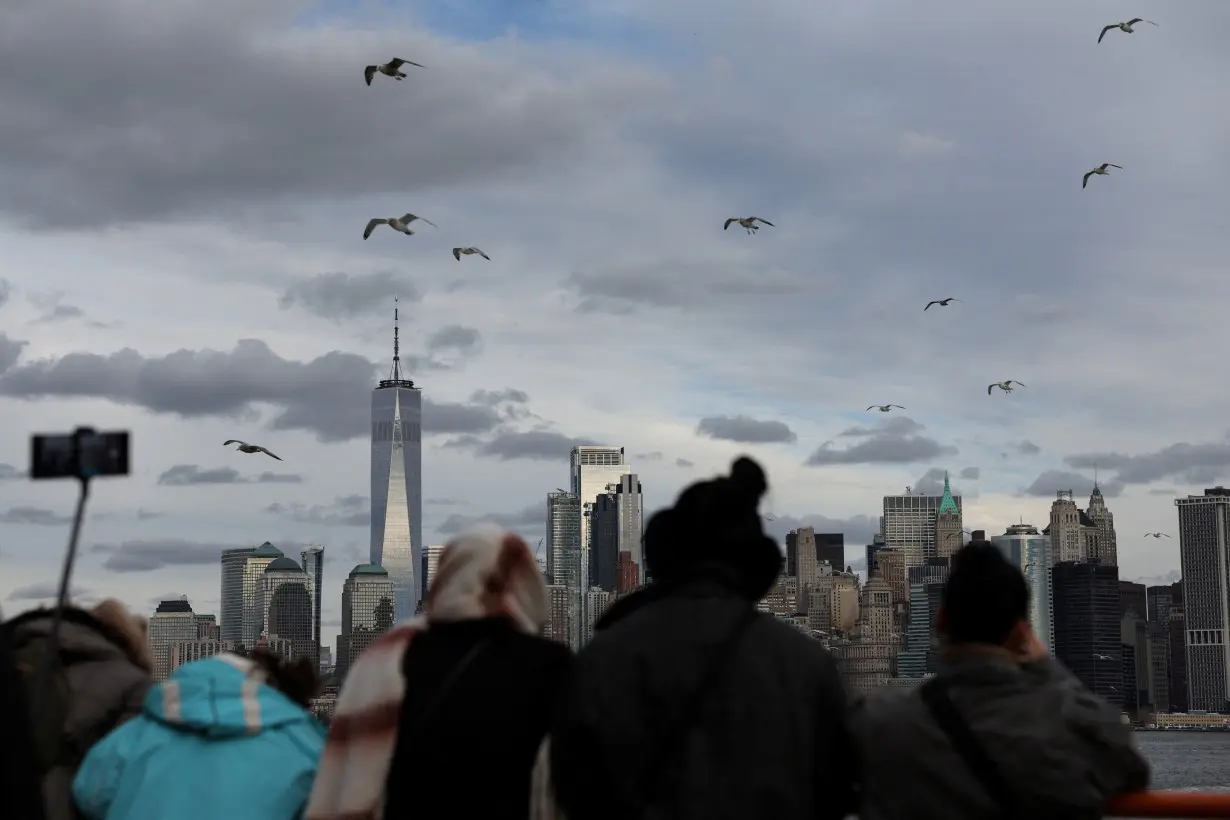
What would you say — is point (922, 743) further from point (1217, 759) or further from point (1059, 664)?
point (1217, 759)

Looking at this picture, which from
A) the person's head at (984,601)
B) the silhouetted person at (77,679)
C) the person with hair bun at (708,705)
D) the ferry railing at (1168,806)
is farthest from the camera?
the silhouetted person at (77,679)

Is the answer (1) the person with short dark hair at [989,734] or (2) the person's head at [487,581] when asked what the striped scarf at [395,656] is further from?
(1) the person with short dark hair at [989,734]

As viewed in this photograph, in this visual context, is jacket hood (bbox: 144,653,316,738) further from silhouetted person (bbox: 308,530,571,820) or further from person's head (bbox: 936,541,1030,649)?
person's head (bbox: 936,541,1030,649)

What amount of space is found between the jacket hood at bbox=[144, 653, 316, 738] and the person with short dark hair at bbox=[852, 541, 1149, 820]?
2.27 m

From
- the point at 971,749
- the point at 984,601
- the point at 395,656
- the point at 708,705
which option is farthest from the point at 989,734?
the point at 395,656

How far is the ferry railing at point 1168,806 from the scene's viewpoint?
5766 mm

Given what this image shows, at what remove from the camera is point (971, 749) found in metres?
5.40

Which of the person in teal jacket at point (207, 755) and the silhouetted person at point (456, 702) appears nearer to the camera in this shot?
the silhouetted person at point (456, 702)

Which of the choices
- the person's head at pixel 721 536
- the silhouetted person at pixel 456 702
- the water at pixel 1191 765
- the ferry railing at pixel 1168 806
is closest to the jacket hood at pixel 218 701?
the silhouetted person at pixel 456 702

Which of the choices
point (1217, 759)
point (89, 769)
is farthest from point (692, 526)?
point (1217, 759)

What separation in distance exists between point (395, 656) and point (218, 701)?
2.95ft

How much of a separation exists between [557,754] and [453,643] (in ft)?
2.36

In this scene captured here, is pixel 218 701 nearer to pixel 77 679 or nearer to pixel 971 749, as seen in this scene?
pixel 77 679

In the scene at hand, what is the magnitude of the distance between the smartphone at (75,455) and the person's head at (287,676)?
111 cm
